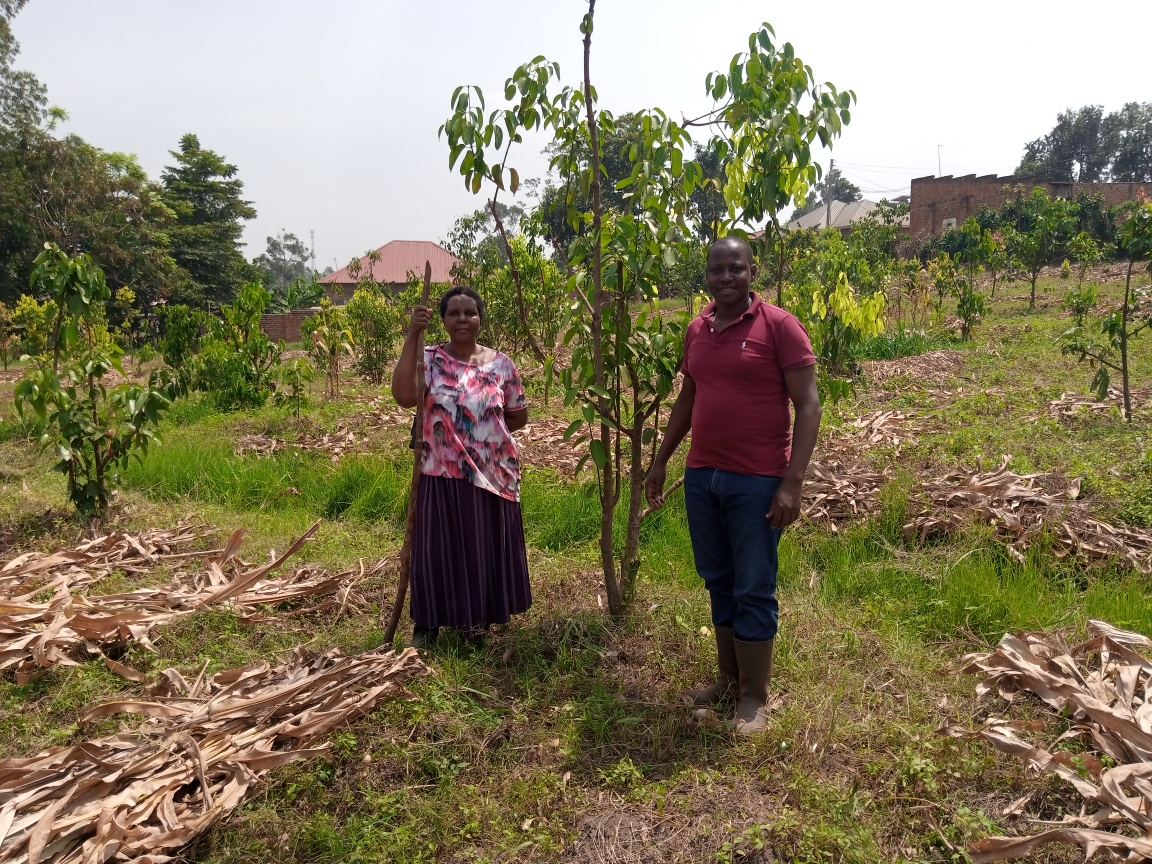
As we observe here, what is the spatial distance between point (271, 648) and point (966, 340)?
1229 cm

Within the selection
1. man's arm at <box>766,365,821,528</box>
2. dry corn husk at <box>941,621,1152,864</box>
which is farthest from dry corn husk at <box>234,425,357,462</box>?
dry corn husk at <box>941,621,1152,864</box>

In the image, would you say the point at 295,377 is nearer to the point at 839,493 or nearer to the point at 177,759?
the point at 839,493

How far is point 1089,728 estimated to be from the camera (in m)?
2.51

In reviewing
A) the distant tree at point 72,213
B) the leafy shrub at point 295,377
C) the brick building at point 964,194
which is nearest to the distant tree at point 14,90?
the distant tree at point 72,213

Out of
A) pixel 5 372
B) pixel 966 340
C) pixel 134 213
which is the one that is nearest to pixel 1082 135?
pixel 966 340

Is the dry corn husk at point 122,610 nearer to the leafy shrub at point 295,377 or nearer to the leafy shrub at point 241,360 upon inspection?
the leafy shrub at point 295,377

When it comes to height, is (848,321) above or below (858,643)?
above

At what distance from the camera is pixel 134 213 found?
1046 inches

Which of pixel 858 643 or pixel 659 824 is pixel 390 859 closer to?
pixel 659 824

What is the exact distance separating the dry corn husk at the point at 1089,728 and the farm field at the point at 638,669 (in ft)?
0.28

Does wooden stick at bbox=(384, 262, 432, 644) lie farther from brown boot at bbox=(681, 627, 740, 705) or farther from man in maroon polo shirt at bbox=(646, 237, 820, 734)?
brown boot at bbox=(681, 627, 740, 705)

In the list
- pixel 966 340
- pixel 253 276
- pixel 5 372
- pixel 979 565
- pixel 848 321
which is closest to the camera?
pixel 979 565

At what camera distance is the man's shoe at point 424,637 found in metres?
3.32

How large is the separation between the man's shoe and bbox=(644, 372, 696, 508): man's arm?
1.11m
